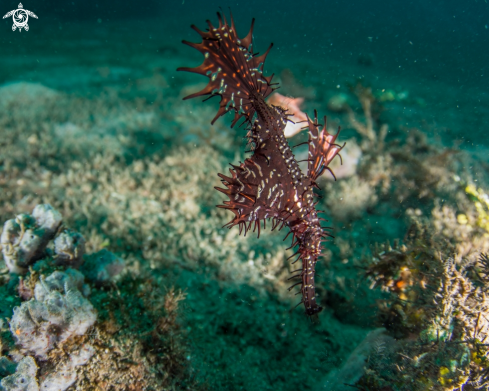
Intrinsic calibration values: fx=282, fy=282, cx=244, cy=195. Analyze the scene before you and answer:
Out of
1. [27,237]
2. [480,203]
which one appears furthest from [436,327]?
[27,237]

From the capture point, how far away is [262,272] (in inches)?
183

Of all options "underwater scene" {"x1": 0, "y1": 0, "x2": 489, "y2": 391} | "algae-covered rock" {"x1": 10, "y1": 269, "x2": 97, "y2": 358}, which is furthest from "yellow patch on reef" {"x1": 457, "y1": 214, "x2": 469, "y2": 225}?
"algae-covered rock" {"x1": 10, "y1": 269, "x2": 97, "y2": 358}

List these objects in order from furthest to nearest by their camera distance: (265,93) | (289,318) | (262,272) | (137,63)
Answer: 1. (137,63)
2. (262,272)
3. (289,318)
4. (265,93)

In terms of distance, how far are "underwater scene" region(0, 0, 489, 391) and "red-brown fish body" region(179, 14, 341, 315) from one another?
0.02 metres

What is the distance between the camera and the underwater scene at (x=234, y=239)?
245 centimetres

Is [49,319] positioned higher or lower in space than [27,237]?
lower

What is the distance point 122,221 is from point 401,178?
20.7 ft

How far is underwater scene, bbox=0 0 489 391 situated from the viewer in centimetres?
245

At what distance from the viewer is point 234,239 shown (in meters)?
5.11

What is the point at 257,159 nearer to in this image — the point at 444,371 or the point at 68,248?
the point at 444,371

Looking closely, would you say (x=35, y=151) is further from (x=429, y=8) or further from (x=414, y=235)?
(x=429, y=8)

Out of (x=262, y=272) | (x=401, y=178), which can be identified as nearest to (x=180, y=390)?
(x=262, y=272)

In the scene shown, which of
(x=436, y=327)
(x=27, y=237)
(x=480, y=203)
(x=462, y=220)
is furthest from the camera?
(x=480, y=203)

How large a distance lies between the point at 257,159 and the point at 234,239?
3.12 meters
